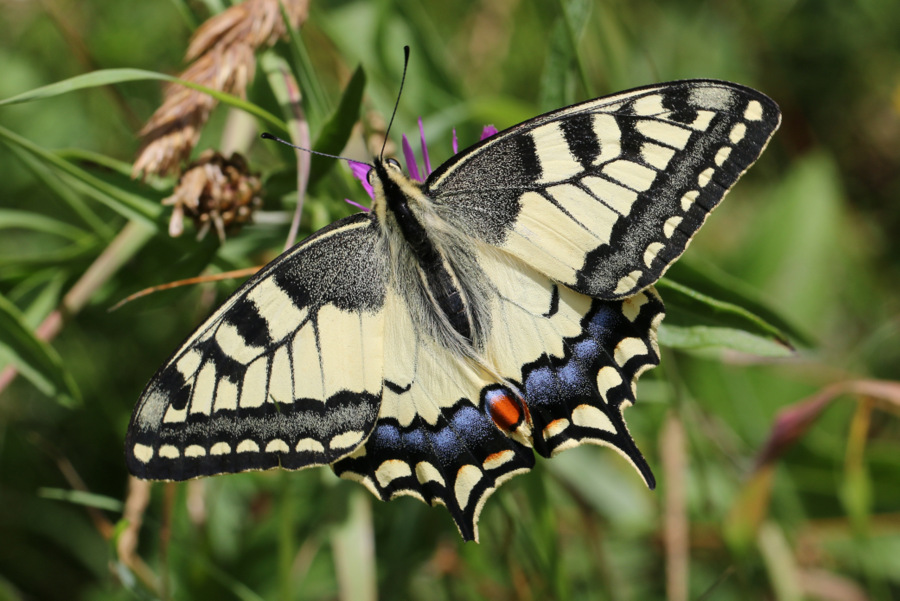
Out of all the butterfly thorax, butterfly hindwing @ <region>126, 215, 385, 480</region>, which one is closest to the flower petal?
the butterfly thorax

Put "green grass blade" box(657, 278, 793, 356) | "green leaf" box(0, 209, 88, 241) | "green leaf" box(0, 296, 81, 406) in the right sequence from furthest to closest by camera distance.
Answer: "green leaf" box(0, 209, 88, 241) → "green leaf" box(0, 296, 81, 406) → "green grass blade" box(657, 278, 793, 356)

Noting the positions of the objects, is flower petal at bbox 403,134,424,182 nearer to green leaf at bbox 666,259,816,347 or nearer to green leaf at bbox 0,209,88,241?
green leaf at bbox 666,259,816,347

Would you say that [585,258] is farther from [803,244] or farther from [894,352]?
[894,352]

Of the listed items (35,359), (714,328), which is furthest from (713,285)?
(35,359)

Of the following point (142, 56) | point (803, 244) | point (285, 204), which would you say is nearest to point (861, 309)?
point (803, 244)

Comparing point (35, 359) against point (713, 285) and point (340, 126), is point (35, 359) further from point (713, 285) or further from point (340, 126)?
point (713, 285)

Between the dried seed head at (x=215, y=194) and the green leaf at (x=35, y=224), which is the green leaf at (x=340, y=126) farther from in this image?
the green leaf at (x=35, y=224)

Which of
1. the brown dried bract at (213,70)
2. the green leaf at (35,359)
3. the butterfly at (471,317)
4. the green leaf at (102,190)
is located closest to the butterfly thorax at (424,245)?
the butterfly at (471,317)
